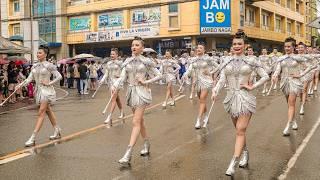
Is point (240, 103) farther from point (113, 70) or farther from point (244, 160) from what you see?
point (113, 70)

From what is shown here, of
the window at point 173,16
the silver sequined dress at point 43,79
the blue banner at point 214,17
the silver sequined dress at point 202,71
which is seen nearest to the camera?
the silver sequined dress at point 43,79

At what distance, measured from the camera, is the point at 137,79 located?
8.40m

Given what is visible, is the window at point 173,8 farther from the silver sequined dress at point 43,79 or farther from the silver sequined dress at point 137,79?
the silver sequined dress at point 137,79

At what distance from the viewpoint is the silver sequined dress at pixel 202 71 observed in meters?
12.5

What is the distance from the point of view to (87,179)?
7.03 metres

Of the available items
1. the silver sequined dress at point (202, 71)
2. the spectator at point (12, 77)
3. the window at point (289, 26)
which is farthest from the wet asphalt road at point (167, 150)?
the window at point (289, 26)

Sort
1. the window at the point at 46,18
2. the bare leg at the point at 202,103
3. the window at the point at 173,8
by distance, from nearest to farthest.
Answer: the bare leg at the point at 202,103, the window at the point at 173,8, the window at the point at 46,18

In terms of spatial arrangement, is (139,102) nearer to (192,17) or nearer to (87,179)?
(87,179)

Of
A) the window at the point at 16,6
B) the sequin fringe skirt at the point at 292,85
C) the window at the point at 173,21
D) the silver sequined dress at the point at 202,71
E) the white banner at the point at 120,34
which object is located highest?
the window at the point at 16,6

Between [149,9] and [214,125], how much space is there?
40949 mm

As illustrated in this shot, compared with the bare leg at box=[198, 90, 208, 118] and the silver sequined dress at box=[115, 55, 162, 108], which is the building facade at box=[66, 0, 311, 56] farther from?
the silver sequined dress at box=[115, 55, 162, 108]

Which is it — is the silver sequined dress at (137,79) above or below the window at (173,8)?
below

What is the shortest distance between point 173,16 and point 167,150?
42.3 m

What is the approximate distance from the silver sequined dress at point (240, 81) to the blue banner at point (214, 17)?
40872mm
